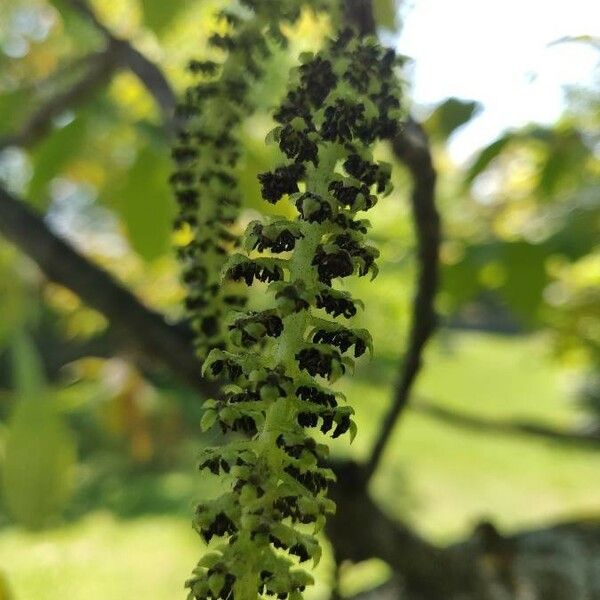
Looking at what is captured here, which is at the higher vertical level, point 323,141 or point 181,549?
point 323,141

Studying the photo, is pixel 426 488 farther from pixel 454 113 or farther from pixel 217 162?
pixel 217 162

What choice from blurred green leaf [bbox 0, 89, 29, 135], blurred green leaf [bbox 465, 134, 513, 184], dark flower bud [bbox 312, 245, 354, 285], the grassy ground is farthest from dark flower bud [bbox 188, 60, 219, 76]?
the grassy ground

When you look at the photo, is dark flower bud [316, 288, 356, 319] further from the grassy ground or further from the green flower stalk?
the grassy ground

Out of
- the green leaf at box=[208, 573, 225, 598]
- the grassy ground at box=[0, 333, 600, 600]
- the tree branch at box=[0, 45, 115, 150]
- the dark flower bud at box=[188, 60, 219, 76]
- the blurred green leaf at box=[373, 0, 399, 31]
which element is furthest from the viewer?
the grassy ground at box=[0, 333, 600, 600]

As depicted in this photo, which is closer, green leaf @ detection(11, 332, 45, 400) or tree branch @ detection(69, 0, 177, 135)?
tree branch @ detection(69, 0, 177, 135)

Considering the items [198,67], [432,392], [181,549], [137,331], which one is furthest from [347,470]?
[432,392]

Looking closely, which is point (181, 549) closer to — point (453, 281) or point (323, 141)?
point (453, 281)

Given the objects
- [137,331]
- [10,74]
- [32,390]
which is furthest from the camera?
[10,74]
